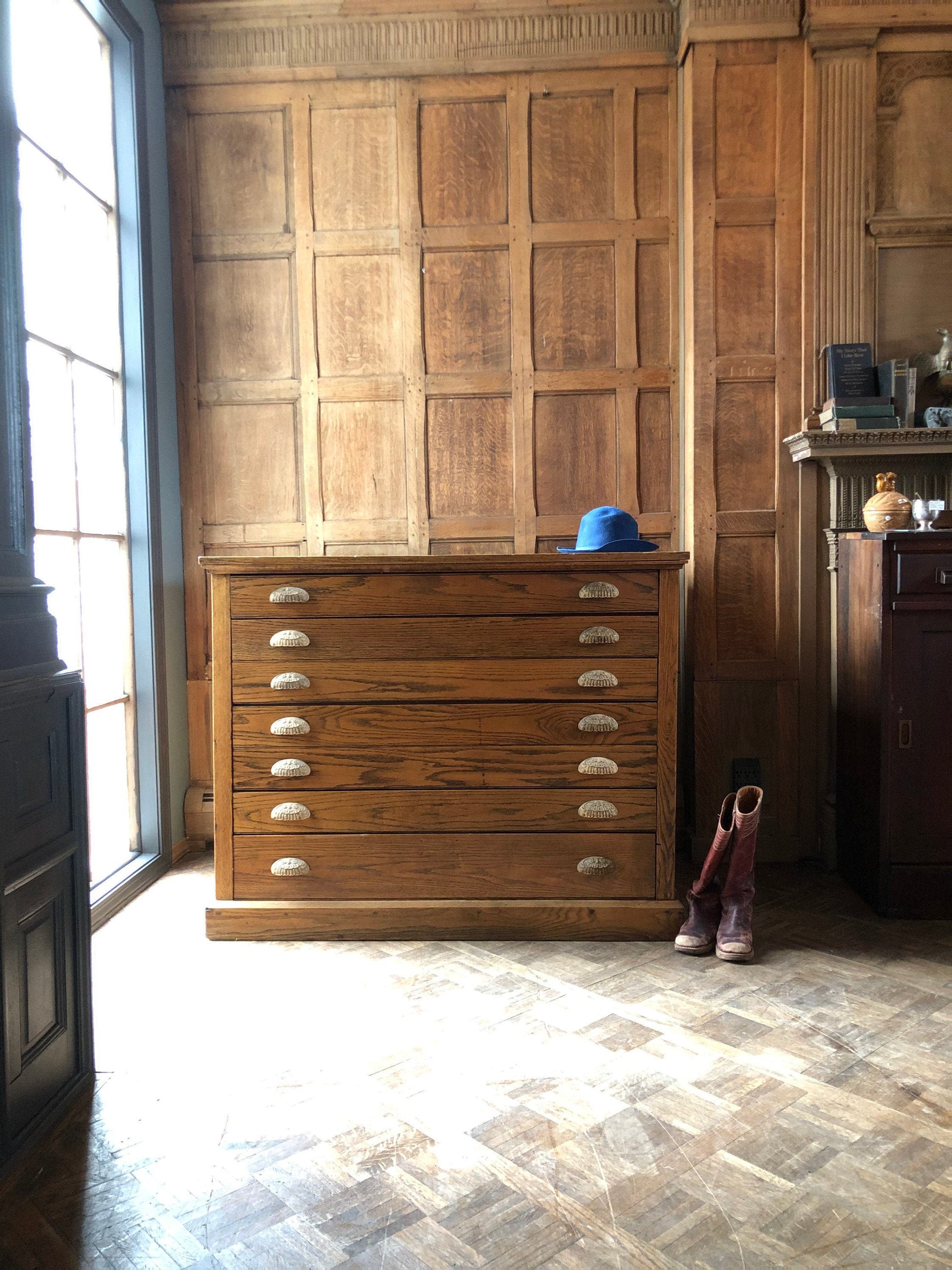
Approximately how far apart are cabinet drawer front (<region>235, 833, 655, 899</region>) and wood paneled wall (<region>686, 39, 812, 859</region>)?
81cm

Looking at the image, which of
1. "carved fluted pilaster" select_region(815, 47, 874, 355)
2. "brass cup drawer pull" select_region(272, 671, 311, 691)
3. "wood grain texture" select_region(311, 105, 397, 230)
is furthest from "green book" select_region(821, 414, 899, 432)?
"brass cup drawer pull" select_region(272, 671, 311, 691)

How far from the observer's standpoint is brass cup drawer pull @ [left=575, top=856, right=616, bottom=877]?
285cm

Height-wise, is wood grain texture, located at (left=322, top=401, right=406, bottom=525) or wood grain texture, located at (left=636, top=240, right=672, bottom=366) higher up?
wood grain texture, located at (left=636, top=240, right=672, bottom=366)

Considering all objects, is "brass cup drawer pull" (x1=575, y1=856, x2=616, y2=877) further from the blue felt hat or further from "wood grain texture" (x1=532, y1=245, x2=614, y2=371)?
"wood grain texture" (x1=532, y1=245, x2=614, y2=371)

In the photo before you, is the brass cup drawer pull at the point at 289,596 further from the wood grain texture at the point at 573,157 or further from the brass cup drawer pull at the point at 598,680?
the wood grain texture at the point at 573,157

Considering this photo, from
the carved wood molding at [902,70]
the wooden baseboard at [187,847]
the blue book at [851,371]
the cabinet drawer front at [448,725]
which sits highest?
the carved wood molding at [902,70]

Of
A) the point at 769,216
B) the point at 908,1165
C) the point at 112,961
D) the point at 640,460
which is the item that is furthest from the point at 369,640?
the point at 769,216

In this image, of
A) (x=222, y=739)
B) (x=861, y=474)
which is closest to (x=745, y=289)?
(x=861, y=474)

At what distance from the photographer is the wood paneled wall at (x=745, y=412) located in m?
3.42

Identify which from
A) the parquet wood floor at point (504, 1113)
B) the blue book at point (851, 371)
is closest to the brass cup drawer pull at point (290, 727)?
the parquet wood floor at point (504, 1113)

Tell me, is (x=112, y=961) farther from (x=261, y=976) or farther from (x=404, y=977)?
(x=404, y=977)

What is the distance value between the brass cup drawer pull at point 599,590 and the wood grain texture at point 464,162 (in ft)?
5.53

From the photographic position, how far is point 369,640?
2.85m

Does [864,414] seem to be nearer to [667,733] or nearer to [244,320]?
[667,733]
